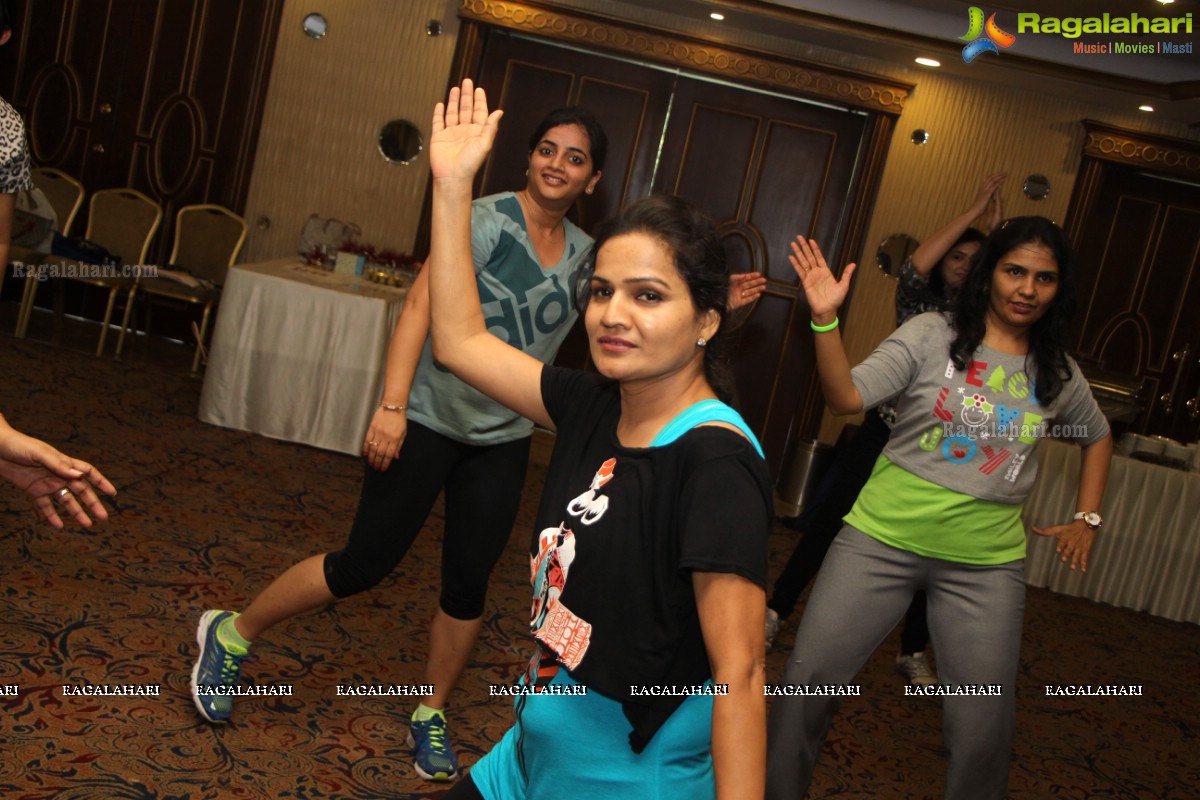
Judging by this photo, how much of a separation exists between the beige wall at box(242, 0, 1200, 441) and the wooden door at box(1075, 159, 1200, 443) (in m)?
0.36

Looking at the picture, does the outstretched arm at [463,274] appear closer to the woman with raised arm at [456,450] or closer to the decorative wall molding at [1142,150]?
the woman with raised arm at [456,450]

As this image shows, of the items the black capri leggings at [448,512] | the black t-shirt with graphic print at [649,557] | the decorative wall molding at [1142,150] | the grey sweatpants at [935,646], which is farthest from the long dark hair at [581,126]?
the decorative wall molding at [1142,150]

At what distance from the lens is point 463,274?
5.35 ft

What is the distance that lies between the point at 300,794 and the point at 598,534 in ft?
4.41

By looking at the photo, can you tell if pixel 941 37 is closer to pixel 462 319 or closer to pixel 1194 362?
pixel 1194 362

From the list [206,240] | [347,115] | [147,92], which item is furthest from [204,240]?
[347,115]

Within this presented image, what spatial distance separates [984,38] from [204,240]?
5064 millimetres

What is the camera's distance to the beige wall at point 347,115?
280 inches

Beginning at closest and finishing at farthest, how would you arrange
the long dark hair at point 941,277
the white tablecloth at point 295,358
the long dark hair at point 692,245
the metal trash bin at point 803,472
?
the long dark hair at point 692,245 < the long dark hair at point 941,277 < the white tablecloth at point 295,358 < the metal trash bin at point 803,472

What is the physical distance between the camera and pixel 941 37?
636 cm

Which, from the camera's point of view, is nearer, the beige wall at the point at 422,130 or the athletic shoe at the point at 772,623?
the athletic shoe at the point at 772,623

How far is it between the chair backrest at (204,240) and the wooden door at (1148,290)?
5618 mm

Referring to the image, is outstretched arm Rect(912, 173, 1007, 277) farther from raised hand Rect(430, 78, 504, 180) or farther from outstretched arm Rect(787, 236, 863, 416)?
raised hand Rect(430, 78, 504, 180)

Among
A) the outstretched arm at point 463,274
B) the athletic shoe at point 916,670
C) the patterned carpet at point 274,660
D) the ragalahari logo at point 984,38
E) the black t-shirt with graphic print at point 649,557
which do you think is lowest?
the patterned carpet at point 274,660
